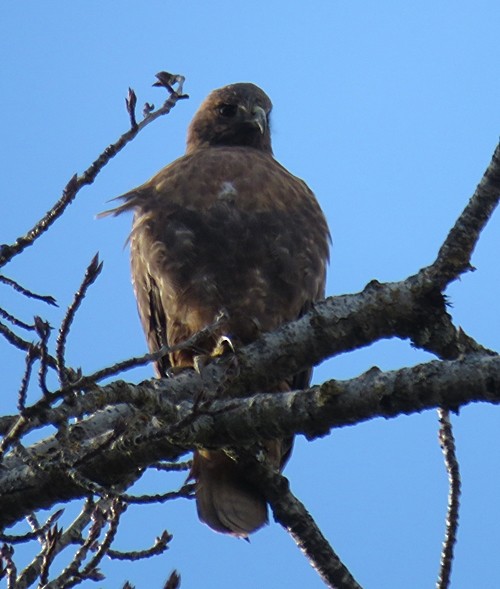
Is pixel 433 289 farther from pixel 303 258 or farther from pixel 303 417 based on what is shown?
pixel 303 258

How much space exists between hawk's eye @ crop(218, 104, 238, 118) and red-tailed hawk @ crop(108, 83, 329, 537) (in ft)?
3.22

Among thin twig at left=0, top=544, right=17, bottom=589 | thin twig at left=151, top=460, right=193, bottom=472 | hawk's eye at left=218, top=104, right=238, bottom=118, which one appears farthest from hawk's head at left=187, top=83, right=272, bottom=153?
thin twig at left=0, top=544, right=17, bottom=589

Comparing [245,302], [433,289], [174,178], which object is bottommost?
[433,289]

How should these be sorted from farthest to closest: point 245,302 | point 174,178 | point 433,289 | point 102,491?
point 174,178, point 245,302, point 433,289, point 102,491

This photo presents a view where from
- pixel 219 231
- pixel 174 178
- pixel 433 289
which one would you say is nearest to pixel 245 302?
pixel 219 231

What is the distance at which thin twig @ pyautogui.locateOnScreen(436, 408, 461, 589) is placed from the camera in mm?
3018

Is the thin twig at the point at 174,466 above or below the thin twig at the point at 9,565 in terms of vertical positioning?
above

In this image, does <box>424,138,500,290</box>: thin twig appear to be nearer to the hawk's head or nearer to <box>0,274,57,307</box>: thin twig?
<box>0,274,57,307</box>: thin twig

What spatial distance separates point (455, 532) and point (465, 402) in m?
0.70

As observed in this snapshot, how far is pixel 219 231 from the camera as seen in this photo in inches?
182

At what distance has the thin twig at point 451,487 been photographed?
3.02 meters

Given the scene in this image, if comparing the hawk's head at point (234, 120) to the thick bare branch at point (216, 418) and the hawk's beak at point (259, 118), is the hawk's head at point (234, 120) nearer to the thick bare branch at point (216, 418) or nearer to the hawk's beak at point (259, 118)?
the hawk's beak at point (259, 118)

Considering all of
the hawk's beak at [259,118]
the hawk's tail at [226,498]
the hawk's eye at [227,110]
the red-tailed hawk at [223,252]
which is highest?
the hawk's eye at [227,110]

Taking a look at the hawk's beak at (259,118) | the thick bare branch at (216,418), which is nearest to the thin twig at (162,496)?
the thick bare branch at (216,418)
